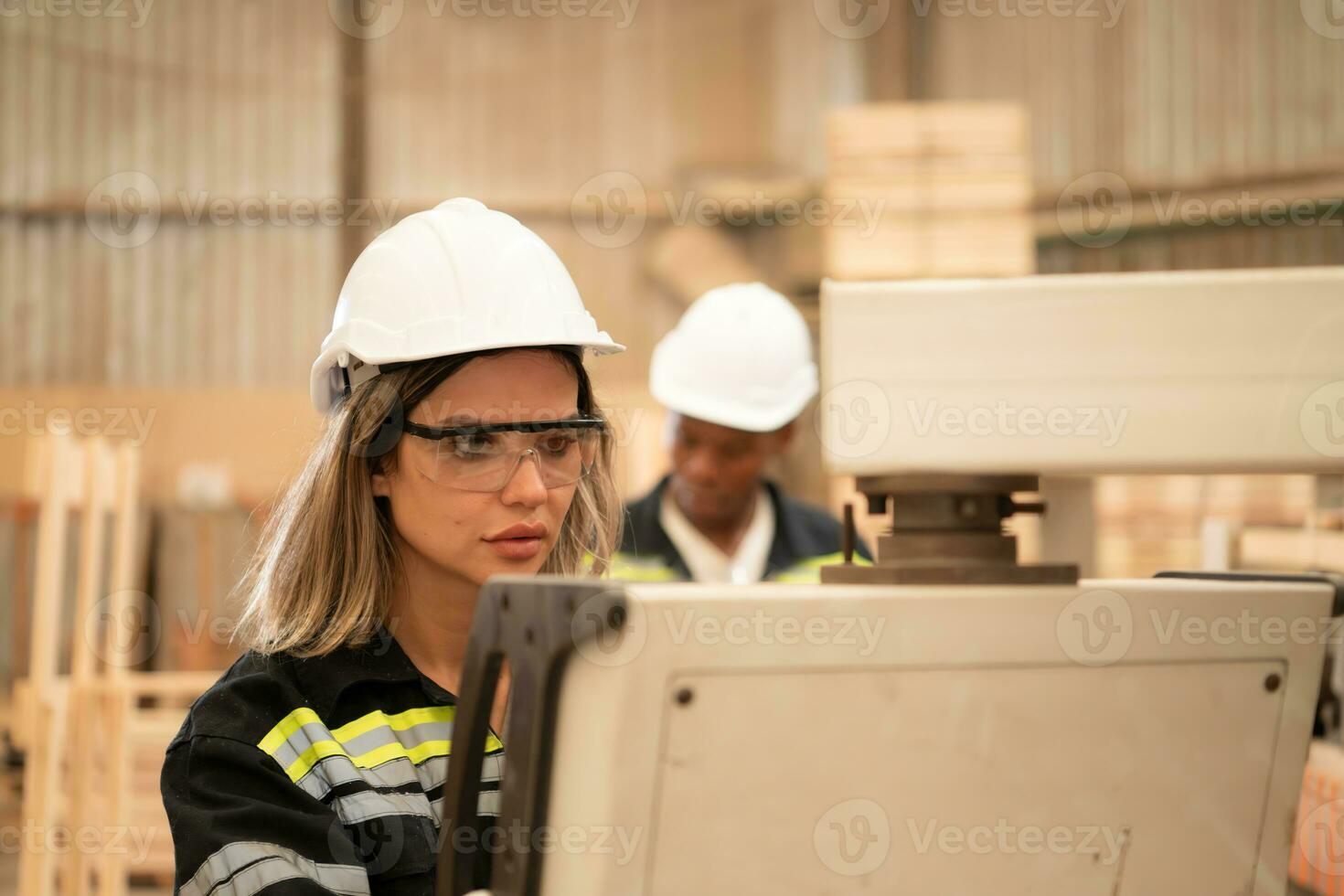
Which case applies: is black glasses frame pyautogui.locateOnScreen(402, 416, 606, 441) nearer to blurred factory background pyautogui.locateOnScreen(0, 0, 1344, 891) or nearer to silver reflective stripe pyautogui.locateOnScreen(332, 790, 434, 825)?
silver reflective stripe pyautogui.locateOnScreen(332, 790, 434, 825)

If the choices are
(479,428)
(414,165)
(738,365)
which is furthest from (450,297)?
(414,165)

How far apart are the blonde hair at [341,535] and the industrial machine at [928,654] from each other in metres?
0.63

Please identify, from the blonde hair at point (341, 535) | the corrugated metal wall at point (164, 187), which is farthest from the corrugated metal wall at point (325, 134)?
the blonde hair at point (341, 535)

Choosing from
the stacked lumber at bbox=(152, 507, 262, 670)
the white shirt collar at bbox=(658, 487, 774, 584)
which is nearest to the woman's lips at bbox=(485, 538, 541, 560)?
the white shirt collar at bbox=(658, 487, 774, 584)

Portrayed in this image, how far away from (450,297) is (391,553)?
36 cm

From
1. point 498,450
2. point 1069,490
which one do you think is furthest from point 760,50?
point 498,450

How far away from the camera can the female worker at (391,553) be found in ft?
4.60

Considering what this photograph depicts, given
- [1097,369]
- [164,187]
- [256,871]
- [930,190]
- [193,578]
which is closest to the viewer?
[1097,369]

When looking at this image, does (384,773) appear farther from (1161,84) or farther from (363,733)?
(1161,84)

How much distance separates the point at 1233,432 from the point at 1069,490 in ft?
8.35

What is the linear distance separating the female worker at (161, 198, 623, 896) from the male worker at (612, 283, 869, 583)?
1789 millimetres

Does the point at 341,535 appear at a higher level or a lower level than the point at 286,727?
higher

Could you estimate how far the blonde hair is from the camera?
62.6 inches

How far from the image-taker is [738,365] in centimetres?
365
